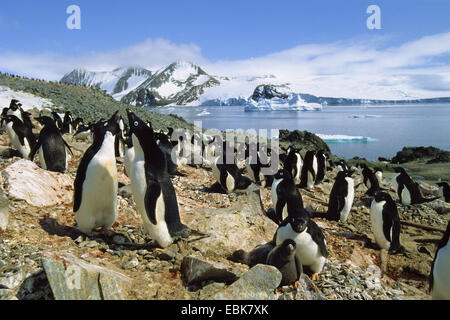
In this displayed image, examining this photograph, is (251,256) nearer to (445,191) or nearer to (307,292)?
(307,292)

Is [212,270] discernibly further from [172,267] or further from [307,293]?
[307,293]

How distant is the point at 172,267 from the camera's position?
3.11 metres

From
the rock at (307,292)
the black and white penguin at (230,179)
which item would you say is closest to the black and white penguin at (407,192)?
the black and white penguin at (230,179)

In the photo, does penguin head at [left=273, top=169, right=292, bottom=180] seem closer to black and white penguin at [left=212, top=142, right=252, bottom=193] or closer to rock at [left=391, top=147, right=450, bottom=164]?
black and white penguin at [left=212, top=142, right=252, bottom=193]

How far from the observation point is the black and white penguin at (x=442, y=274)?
9.91 ft

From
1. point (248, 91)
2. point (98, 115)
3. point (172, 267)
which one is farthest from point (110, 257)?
point (248, 91)

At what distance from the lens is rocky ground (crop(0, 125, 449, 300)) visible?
2.40 m

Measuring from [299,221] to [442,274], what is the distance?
1.42 m

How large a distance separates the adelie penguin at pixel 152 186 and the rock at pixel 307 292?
1.42m

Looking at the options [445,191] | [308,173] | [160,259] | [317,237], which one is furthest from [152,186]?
[445,191]

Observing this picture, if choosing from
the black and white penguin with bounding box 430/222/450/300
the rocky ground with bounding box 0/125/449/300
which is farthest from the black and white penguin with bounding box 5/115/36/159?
the black and white penguin with bounding box 430/222/450/300

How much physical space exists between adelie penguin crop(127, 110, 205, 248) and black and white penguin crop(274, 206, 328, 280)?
4.19 ft

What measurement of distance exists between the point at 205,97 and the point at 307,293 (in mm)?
155023

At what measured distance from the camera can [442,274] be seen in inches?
121
